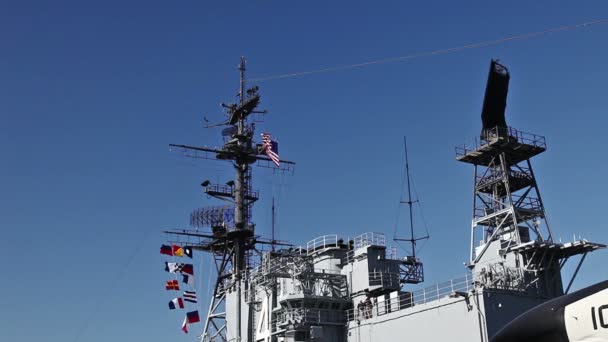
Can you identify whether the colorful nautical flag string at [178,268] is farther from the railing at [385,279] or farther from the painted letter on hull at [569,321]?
the painted letter on hull at [569,321]

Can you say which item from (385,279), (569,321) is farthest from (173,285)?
(569,321)

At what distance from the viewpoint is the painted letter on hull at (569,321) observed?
847cm

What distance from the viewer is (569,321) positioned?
8.74 m

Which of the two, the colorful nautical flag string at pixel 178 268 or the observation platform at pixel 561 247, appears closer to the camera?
the observation platform at pixel 561 247

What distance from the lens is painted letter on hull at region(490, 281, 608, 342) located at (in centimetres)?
847

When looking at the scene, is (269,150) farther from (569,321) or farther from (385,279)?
(569,321)

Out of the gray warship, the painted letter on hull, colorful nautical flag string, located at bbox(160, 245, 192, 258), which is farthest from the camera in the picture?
colorful nautical flag string, located at bbox(160, 245, 192, 258)

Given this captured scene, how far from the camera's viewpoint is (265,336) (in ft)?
124

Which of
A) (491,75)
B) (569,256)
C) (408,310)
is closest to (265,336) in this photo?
(408,310)

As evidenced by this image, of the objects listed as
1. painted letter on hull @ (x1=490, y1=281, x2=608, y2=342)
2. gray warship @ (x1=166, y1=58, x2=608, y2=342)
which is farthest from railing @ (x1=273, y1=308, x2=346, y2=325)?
painted letter on hull @ (x1=490, y1=281, x2=608, y2=342)

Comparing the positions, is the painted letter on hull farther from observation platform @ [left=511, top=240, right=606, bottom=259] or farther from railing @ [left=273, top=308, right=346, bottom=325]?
railing @ [left=273, top=308, right=346, bottom=325]

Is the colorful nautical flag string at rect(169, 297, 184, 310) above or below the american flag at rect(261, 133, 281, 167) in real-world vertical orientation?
below

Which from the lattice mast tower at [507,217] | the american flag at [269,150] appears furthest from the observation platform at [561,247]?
the american flag at [269,150]

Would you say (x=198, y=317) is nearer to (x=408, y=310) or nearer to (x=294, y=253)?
(x=294, y=253)
